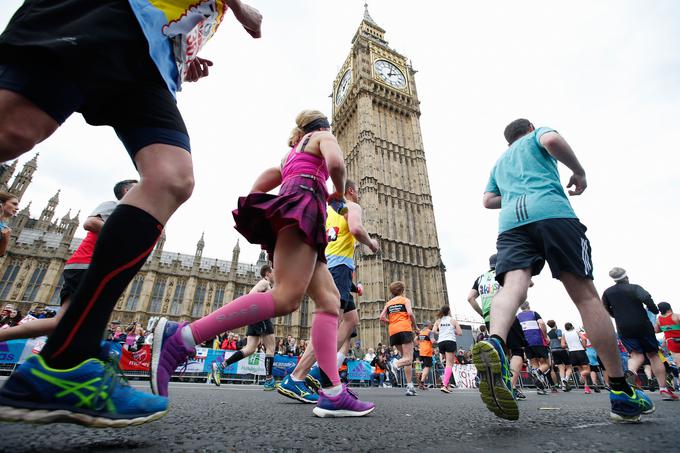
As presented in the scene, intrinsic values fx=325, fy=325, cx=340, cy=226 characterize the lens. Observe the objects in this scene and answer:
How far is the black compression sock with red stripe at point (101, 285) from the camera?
957 mm

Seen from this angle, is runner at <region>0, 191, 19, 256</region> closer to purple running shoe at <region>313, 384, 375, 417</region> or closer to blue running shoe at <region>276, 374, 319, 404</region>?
blue running shoe at <region>276, 374, 319, 404</region>

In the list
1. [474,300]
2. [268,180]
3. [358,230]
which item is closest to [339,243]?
[358,230]

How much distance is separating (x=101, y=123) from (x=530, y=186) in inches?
95.4

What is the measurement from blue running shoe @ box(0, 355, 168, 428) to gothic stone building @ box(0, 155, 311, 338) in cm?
3174

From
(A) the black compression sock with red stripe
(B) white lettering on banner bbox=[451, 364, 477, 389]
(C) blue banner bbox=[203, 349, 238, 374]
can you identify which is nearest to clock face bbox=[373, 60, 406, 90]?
(B) white lettering on banner bbox=[451, 364, 477, 389]

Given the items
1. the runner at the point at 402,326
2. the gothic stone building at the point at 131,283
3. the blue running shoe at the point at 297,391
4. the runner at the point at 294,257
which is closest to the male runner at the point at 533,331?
the runner at the point at 402,326

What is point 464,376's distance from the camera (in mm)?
11289

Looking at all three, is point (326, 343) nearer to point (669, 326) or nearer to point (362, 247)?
point (669, 326)

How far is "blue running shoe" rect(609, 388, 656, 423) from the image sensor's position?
171cm

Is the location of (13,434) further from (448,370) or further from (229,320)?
(448,370)

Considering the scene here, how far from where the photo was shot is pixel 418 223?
3400 centimetres

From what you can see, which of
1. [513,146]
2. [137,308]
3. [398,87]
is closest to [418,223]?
[398,87]

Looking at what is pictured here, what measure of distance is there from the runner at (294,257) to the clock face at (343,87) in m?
41.9

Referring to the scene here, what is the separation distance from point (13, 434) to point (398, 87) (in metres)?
43.4
